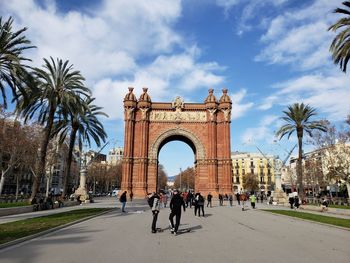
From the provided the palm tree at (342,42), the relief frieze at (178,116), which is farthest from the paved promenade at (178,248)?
the relief frieze at (178,116)

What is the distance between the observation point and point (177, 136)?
50.6 metres

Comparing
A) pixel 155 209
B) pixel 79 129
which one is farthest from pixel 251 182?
pixel 155 209

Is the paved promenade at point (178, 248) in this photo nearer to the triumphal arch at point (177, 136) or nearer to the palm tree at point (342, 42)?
the palm tree at point (342, 42)

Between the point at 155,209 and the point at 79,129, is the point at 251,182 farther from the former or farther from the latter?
the point at 155,209

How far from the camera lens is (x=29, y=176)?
77750mm

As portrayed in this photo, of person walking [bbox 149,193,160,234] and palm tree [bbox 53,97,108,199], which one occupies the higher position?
palm tree [bbox 53,97,108,199]

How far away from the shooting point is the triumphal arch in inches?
1845

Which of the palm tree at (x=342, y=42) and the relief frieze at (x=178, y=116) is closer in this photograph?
the palm tree at (x=342, y=42)

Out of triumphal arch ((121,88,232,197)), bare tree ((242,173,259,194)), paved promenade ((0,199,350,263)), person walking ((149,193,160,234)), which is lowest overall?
paved promenade ((0,199,350,263))

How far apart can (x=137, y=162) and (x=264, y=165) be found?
73.7 meters

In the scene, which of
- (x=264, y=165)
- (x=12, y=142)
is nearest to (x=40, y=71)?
(x=12, y=142)

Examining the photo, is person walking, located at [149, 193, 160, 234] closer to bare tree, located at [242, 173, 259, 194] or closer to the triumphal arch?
the triumphal arch

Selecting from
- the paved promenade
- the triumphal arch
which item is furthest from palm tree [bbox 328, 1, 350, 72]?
the triumphal arch

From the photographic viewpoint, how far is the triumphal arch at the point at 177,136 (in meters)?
46.9
